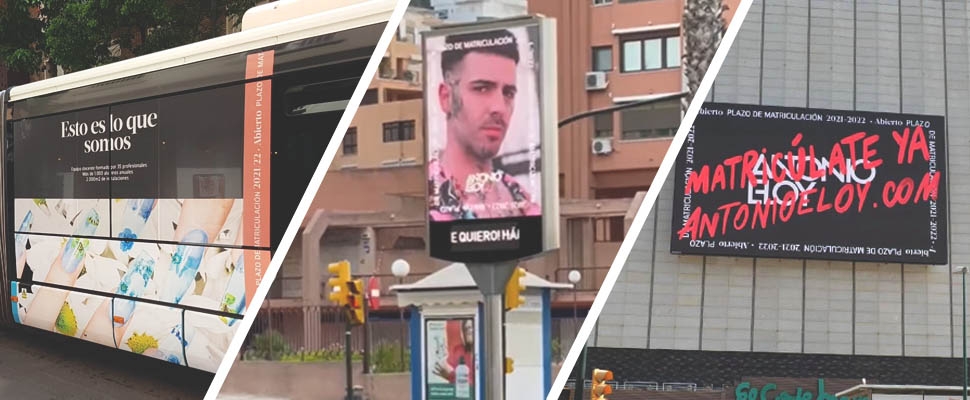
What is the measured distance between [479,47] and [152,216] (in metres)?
4.23

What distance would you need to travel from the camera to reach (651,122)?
292cm

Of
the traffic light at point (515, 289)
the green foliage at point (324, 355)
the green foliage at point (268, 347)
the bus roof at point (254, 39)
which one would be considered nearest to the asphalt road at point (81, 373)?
the bus roof at point (254, 39)

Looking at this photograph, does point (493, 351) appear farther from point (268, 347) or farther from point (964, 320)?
point (964, 320)

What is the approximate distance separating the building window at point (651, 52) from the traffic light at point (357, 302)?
32.3 inches

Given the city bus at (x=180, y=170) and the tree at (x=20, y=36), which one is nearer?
the city bus at (x=180, y=170)

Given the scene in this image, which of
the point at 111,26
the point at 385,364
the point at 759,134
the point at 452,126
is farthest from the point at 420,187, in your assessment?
the point at 111,26

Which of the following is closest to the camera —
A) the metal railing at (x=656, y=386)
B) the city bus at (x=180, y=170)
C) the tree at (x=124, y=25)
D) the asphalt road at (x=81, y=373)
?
the city bus at (x=180, y=170)

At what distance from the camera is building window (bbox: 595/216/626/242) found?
286 cm

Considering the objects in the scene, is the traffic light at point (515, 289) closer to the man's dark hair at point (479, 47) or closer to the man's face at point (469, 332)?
the man's face at point (469, 332)

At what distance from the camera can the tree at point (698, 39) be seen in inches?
115

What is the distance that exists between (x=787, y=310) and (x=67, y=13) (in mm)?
8471

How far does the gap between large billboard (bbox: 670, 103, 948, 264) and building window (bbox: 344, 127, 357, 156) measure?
5.15 m

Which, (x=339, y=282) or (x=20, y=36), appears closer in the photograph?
(x=339, y=282)

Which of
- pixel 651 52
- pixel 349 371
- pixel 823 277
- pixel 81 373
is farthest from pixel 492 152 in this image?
pixel 823 277
